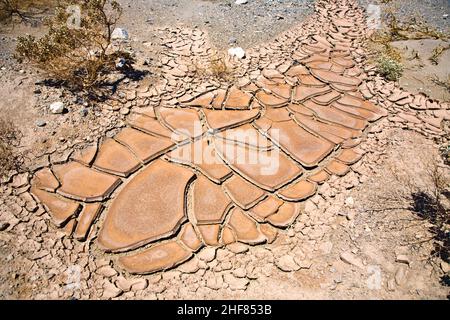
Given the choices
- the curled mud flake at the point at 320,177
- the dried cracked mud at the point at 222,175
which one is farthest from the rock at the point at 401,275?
the curled mud flake at the point at 320,177

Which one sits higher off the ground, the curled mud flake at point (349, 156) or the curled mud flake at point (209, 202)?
the curled mud flake at point (209, 202)

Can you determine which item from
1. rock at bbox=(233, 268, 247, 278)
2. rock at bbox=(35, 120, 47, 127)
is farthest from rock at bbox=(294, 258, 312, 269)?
rock at bbox=(35, 120, 47, 127)

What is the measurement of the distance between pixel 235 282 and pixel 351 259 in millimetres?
804

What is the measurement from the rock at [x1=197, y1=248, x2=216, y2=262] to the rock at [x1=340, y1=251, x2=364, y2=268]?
872mm

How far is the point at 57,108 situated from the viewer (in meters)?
3.05

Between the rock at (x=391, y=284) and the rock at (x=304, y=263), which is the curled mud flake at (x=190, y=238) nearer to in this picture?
the rock at (x=304, y=263)

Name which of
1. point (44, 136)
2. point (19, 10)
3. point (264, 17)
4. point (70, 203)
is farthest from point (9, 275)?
point (264, 17)

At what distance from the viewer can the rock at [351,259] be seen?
7.42 feet

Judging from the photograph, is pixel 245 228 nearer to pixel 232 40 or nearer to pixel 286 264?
pixel 286 264

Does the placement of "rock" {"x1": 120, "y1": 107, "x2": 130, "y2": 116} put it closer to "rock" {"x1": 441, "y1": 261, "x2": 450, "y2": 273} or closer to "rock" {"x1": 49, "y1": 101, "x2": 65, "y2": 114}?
"rock" {"x1": 49, "y1": 101, "x2": 65, "y2": 114}

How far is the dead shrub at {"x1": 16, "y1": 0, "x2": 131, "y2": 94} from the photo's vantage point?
10.9 feet

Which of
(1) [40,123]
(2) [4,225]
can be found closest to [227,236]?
(2) [4,225]

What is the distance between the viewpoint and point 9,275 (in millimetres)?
2062

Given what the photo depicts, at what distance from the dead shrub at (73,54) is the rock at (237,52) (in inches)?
46.7
